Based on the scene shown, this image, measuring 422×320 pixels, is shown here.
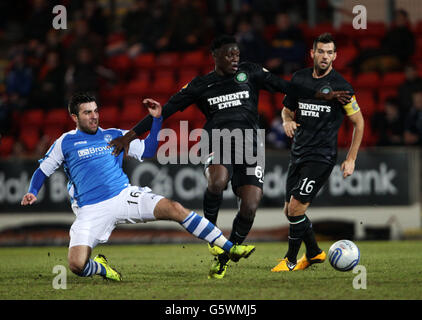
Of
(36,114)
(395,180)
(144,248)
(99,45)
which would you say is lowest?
(144,248)

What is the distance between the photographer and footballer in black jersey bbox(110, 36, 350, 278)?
6449 millimetres

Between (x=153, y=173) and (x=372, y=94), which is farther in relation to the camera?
(x=372, y=94)

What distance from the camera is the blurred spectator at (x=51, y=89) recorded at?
13602mm

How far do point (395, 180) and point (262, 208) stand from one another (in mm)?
2078

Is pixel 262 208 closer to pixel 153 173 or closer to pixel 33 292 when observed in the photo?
pixel 153 173

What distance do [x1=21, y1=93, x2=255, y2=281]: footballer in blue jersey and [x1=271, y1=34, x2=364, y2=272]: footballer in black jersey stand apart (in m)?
1.07

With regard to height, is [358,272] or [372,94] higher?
[372,94]

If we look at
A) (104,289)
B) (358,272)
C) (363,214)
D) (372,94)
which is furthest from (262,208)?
(104,289)

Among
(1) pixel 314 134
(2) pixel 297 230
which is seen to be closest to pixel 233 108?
(1) pixel 314 134

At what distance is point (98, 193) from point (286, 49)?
7.81 m

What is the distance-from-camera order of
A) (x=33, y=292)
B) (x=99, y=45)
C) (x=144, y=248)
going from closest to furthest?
1. (x=33, y=292)
2. (x=144, y=248)
3. (x=99, y=45)

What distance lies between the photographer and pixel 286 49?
13.2 metres

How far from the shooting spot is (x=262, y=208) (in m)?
10.8

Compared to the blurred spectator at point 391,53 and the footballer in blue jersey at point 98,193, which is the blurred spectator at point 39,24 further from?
the footballer in blue jersey at point 98,193
